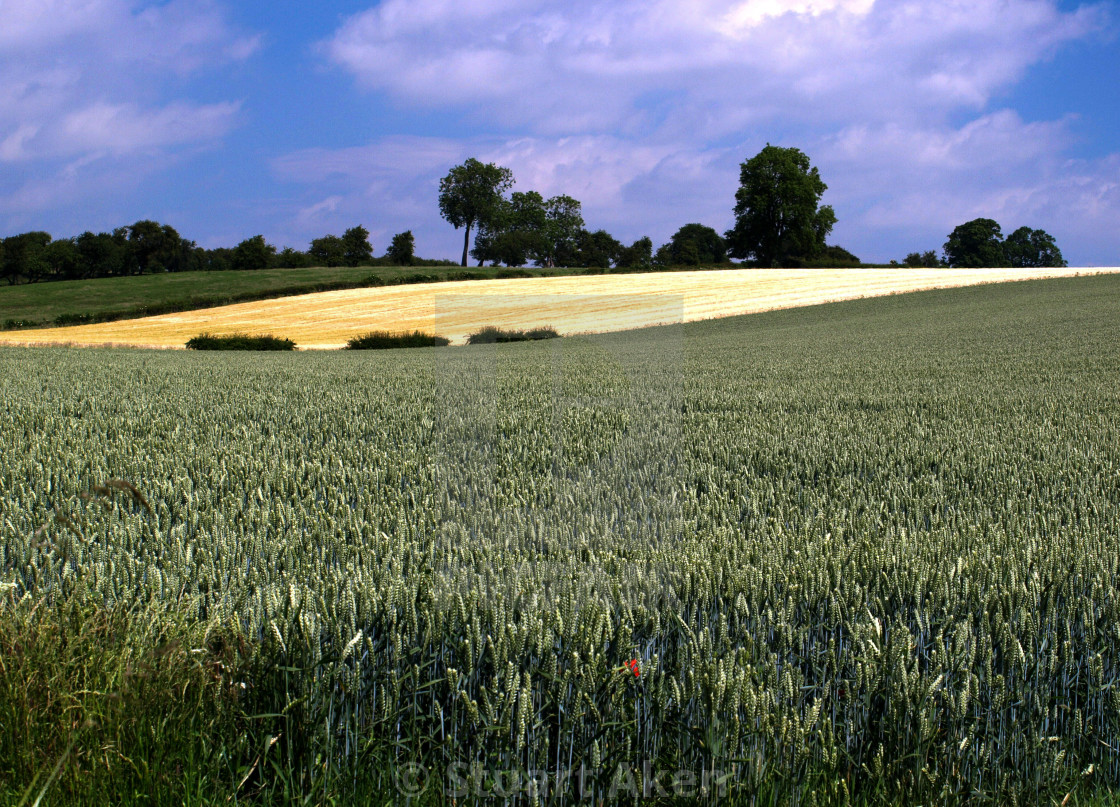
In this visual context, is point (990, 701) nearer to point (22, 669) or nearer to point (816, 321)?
point (22, 669)

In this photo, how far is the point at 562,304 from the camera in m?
25.4

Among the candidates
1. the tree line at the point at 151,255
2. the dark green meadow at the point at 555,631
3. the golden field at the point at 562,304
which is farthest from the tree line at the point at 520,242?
the dark green meadow at the point at 555,631

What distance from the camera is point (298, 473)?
423 cm

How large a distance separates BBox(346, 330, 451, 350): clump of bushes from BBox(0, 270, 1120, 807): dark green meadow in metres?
23.4

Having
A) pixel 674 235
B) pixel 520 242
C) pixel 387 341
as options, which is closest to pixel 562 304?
pixel 387 341

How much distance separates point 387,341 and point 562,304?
7209 mm

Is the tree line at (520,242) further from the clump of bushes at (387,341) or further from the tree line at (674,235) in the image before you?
the clump of bushes at (387,341)

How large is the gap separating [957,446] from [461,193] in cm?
8414

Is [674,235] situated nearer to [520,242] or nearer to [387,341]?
[520,242]

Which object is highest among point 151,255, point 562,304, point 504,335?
point 151,255

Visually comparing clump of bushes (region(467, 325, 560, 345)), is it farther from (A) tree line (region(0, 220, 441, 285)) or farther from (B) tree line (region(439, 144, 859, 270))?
(A) tree line (region(0, 220, 441, 285))

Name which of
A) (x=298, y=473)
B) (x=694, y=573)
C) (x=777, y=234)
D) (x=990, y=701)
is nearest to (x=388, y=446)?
(x=298, y=473)

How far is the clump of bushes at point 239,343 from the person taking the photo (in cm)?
2830

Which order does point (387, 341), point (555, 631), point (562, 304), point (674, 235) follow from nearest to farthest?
point (555, 631) < point (562, 304) < point (387, 341) < point (674, 235)
